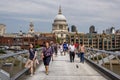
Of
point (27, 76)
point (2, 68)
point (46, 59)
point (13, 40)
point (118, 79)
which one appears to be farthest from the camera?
point (13, 40)

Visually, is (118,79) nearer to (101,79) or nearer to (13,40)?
(101,79)

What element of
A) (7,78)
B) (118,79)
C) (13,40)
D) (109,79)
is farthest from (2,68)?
(13,40)

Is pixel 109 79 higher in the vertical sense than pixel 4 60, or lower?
lower

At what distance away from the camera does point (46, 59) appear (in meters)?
17.5

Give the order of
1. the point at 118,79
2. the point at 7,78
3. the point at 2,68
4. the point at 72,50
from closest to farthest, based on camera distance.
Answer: the point at 2,68 → the point at 7,78 → the point at 118,79 → the point at 72,50

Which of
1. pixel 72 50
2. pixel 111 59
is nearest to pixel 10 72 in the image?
pixel 111 59

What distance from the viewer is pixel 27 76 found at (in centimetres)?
1633

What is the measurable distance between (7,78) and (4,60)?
3.03 ft

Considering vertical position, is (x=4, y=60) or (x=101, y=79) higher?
(x=4, y=60)

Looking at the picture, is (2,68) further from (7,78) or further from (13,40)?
(13,40)

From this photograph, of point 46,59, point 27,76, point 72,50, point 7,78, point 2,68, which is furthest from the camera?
point 72,50

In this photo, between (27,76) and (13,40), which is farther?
(13,40)

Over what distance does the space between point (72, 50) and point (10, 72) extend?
585 inches

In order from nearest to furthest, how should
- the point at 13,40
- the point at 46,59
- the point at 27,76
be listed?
the point at 27,76, the point at 46,59, the point at 13,40
